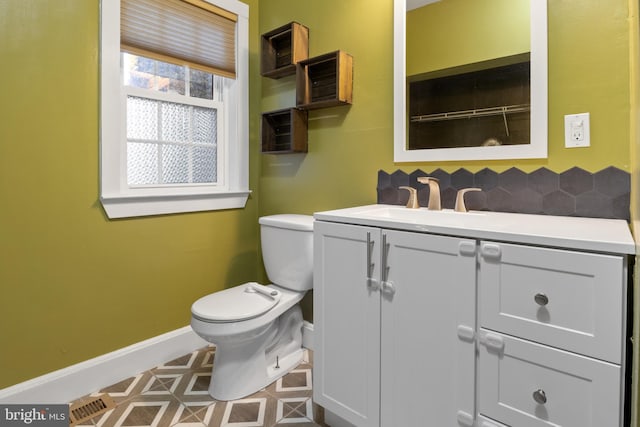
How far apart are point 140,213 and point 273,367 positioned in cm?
107

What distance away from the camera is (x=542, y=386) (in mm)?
970

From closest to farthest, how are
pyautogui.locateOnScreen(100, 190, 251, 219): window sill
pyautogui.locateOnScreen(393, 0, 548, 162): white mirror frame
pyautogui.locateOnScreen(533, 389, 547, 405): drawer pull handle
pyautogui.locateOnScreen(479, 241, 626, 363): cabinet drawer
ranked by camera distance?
pyautogui.locateOnScreen(479, 241, 626, 363): cabinet drawer → pyautogui.locateOnScreen(533, 389, 547, 405): drawer pull handle → pyautogui.locateOnScreen(393, 0, 548, 162): white mirror frame → pyautogui.locateOnScreen(100, 190, 251, 219): window sill

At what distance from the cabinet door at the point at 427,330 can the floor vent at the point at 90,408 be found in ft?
4.11

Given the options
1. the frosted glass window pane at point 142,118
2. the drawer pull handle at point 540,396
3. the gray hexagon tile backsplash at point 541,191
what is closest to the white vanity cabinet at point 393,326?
the drawer pull handle at point 540,396

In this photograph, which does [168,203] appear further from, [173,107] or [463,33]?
Result: [463,33]

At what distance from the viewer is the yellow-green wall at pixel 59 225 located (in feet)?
5.09

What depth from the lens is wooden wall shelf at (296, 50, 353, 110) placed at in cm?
188

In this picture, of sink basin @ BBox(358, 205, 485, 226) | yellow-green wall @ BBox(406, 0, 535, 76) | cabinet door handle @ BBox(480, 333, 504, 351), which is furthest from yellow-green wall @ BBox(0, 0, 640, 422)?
cabinet door handle @ BBox(480, 333, 504, 351)

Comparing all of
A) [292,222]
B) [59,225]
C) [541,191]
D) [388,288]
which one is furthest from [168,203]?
[541,191]

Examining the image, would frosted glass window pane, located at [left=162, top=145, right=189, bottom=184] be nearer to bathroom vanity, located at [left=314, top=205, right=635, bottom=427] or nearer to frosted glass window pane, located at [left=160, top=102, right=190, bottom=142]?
frosted glass window pane, located at [left=160, top=102, right=190, bottom=142]

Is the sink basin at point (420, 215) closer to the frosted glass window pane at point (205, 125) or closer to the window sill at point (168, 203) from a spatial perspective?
the window sill at point (168, 203)

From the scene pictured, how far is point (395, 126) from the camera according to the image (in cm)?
177

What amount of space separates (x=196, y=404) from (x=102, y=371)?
53 cm

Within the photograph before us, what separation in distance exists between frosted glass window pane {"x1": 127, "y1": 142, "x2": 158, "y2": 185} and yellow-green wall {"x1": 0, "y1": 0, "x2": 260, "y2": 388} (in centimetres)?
22
